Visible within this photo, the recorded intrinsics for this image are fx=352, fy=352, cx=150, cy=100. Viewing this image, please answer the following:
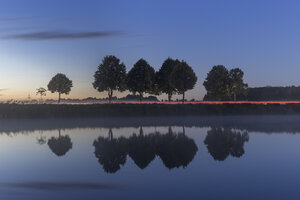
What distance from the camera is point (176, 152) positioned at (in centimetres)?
2809

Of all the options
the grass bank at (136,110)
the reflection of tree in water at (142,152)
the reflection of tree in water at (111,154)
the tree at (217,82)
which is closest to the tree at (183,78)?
the tree at (217,82)

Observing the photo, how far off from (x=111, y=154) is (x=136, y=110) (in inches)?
2057

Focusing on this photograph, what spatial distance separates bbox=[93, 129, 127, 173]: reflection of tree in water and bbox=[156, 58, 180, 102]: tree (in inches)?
2740

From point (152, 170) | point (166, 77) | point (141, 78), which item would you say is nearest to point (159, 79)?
point (166, 77)

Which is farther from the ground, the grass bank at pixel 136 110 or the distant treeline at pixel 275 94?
the distant treeline at pixel 275 94

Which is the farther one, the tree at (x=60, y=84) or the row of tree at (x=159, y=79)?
the tree at (x=60, y=84)

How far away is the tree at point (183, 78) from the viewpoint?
100188 millimetres

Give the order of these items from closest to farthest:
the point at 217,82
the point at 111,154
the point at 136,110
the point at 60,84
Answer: the point at 111,154, the point at 136,110, the point at 217,82, the point at 60,84

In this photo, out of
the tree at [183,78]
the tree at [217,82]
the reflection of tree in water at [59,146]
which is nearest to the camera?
the reflection of tree in water at [59,146]

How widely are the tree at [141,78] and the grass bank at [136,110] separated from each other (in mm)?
20212

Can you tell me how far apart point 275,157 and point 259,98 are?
554ft

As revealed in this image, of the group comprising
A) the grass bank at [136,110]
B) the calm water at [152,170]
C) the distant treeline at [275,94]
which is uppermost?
Result: the distant treeline at [275,94]

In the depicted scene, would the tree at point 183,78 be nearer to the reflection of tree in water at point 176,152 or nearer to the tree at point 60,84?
the tree at point 60,84

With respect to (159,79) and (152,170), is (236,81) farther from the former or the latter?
(152,170)
